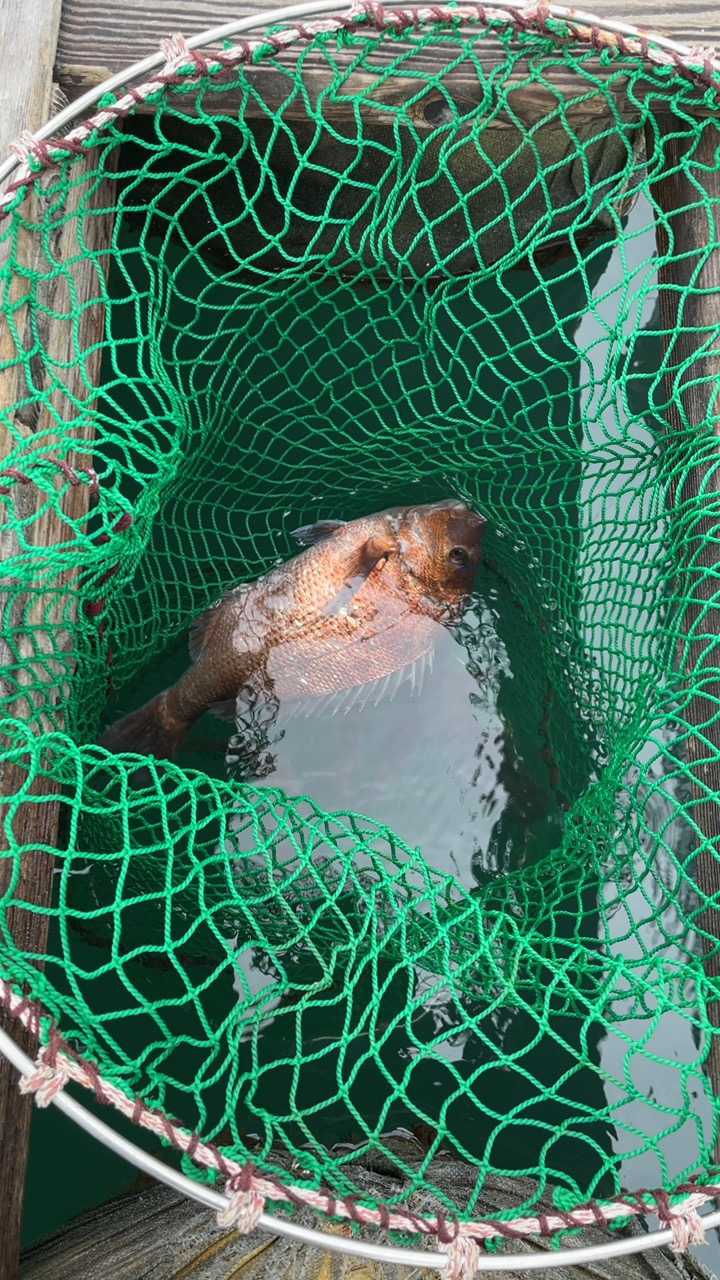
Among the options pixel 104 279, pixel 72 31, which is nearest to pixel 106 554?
pixel 104 279

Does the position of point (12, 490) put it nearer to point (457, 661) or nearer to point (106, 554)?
point (106, 554)

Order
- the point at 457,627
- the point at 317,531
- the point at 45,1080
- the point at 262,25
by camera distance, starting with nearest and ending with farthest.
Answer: the point at 45,1080 < the point at 262,25 < the point at 317,531 < the point at 457,627

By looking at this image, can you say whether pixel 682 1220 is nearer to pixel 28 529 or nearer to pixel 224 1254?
pixel 224 1254

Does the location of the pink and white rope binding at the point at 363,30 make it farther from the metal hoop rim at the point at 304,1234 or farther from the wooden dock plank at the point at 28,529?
the metal hoop rim at the point at 304,1234

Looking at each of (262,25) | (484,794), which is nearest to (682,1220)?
(484,794)

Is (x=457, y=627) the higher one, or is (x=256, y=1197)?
(x=457, y=627)

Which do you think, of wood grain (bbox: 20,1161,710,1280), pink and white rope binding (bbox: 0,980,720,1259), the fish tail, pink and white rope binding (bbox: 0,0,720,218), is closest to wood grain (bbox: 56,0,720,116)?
pink and white rope binding (bbox: 0,0,720,218)
